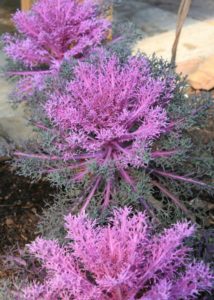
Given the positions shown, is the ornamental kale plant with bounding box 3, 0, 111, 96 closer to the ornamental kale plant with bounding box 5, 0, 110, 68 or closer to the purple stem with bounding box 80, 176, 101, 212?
the ornamental kale plant with bounding box 5, 0, 110, 68

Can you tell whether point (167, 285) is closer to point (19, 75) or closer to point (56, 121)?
point (56, 121)

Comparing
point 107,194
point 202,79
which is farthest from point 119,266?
point 202,79

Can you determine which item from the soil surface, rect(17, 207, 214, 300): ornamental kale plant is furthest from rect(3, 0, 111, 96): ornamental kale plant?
rect(17, 207, 214, 300): ornamental kale plant

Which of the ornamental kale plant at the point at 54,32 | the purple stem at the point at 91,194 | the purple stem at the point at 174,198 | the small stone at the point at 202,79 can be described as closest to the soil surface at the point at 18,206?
the purple stem at the point at 91,194

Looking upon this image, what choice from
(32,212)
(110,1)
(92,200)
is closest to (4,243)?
(32,212)

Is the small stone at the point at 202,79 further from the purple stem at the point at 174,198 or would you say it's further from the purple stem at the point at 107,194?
the purple stem at the point at 107,194

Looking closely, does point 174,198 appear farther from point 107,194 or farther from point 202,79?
point 202,79
